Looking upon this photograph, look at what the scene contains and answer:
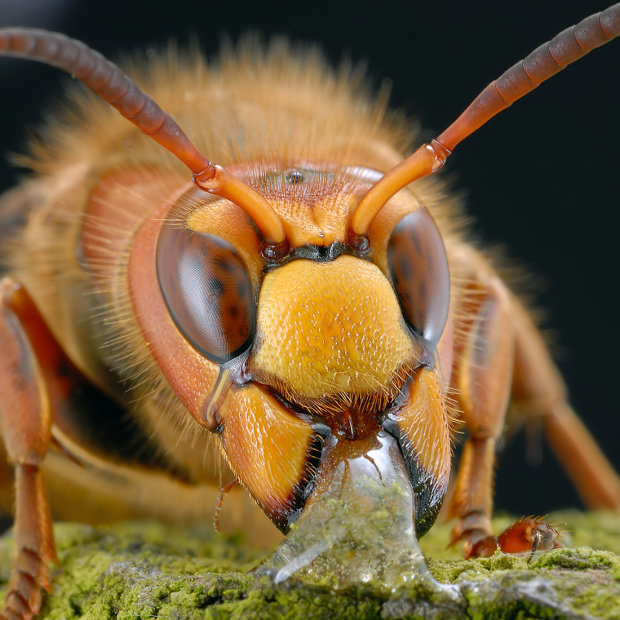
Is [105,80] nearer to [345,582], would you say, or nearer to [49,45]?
[49,45]

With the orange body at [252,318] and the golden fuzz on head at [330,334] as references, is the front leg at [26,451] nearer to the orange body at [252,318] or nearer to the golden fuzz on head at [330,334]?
the orange body at [252,318]

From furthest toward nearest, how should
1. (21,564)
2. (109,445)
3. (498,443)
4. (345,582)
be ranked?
(109,445) < (498,443) < (21,564) < (345,582)

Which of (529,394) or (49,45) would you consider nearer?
(49,45)

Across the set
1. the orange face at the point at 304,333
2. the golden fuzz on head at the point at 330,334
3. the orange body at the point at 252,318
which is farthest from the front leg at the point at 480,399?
the golden fuzz on head at the point at 330,334

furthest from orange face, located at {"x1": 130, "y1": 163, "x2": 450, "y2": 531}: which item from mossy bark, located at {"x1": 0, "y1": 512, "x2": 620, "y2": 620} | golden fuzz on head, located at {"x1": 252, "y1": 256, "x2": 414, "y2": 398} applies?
mossy bark, located at {"x1": 0, "y1": 512, "x2": 620, "y2": 620}

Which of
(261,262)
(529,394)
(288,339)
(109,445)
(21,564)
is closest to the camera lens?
(288,339)

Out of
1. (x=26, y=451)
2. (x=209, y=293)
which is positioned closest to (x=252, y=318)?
(x=209, y=293)

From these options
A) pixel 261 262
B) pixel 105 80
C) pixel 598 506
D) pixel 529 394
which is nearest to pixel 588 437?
pixel 598 506

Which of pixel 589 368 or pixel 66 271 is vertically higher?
pixel 66 271

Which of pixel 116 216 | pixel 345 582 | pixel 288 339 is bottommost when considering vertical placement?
pixel 345 582
